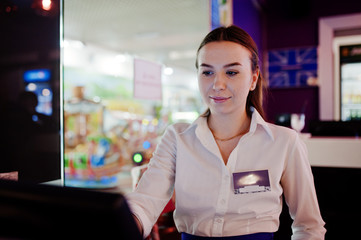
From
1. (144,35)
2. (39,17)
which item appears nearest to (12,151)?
(39,17)

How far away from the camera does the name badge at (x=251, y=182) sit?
3.56ft

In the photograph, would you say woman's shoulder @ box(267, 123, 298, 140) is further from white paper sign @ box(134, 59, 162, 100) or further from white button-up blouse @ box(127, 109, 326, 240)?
white paper sign @ box(134, 59, 162, 100)

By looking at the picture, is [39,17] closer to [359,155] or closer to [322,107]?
[359,155]

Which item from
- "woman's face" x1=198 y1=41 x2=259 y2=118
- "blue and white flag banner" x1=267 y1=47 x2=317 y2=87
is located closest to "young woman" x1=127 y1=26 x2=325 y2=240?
"woman's face" x1=198 y1=41 x2=259 y2=118

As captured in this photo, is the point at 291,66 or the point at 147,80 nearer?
the point at 147,80

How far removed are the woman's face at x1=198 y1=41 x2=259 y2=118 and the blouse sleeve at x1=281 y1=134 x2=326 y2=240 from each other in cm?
29

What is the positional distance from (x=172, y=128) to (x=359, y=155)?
121 cm

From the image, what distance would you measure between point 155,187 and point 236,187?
30 cm

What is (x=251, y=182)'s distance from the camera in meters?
1.09

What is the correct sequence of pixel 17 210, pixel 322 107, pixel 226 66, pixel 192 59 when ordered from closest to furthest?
pixel 17 210
pixel 226 66
pixel 322 107
pixel 192 59

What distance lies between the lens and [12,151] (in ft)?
3.71

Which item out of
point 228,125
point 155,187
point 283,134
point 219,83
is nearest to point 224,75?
point 219,83

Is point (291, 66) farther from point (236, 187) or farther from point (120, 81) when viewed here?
point (236, 187)

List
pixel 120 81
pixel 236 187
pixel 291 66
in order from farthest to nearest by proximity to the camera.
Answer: pixel 120 81 < pixel 291 66 < pixel 236 187
